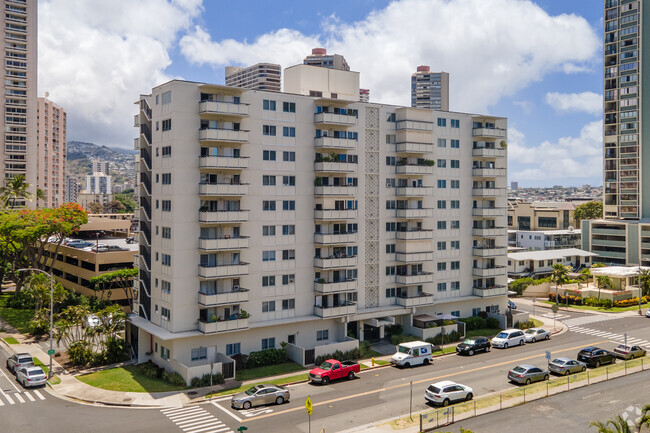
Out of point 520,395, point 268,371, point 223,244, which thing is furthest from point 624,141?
point 223,244

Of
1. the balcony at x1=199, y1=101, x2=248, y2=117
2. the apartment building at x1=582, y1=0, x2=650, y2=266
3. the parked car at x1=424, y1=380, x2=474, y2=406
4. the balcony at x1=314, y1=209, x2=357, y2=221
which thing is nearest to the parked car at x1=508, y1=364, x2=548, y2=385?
the parked car at x1=424, y1=380, x2=474, y2=406

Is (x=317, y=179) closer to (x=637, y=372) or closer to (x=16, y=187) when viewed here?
(x=637, y=372)

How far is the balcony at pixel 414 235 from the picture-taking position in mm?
64250

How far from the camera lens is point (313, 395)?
45.7 meters

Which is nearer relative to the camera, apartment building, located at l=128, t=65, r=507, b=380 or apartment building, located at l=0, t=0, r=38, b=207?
apartment building, located at l=128, t=65, r=507, b=380

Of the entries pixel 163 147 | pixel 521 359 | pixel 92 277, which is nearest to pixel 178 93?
pixel 163 147

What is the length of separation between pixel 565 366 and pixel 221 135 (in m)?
40.1

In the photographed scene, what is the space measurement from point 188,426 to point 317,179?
29.3 m

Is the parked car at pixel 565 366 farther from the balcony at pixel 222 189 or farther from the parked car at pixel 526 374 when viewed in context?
the balcony at pixel 222 189

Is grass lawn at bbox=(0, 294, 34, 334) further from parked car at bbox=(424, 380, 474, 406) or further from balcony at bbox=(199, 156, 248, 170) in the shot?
parked car at bbox=(424, 380, 474, 406)

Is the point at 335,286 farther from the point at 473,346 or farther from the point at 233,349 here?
the point at 473,346

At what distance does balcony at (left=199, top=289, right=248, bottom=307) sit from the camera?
50.3 meters

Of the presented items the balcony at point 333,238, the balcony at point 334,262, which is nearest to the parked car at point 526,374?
the balcony at point 334,262

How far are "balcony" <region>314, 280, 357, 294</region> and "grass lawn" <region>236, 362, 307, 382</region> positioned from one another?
28.0 feet
